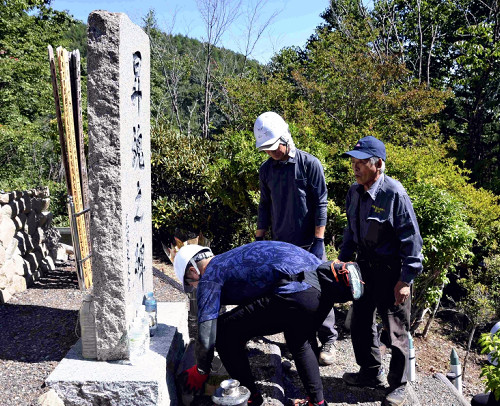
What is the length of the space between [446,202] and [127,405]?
3.67m

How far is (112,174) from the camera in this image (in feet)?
9.87

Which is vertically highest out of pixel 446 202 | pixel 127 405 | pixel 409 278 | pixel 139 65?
pixel 139 65

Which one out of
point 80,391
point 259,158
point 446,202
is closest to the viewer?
point 80,391

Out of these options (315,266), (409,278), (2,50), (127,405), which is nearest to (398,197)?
(409,278)

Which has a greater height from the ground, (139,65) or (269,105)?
(269,105)

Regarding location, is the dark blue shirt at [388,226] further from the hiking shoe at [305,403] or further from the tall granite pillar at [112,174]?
the tall granite pillar at [112,174]

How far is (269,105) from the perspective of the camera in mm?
10945

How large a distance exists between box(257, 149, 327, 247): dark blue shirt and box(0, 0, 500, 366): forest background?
1565mm

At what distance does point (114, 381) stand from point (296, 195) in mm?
1993

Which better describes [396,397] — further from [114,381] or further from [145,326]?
[114,381]

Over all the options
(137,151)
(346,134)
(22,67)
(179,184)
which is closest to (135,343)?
(137,151)

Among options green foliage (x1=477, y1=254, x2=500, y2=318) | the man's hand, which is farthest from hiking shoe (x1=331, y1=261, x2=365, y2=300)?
green foliage (x1=477, y1=254, x2=500, y2=318)

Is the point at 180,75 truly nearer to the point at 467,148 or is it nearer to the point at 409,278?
the point at 467,148

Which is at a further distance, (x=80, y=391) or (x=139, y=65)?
(x=139, y=65)
